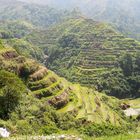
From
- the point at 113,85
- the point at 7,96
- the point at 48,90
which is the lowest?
the point at 113,85

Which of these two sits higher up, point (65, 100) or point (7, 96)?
point (7, 96)

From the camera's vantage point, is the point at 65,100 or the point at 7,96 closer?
the point at 7,96

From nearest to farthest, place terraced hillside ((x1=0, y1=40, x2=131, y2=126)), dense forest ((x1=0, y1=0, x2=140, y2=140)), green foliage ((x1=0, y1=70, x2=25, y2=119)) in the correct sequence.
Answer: dense forest ((x1=0, y1=0, x2=140, y2=140)) < green foliage ((x1=0, y1=70, x2=25, y2=119)) < terraced hillside ((x1=0, y1=40, x2=131, y2=126))

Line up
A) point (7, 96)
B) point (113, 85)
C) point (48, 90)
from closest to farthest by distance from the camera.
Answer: point (7, 96) → point (48, 90) → point (113, 85)

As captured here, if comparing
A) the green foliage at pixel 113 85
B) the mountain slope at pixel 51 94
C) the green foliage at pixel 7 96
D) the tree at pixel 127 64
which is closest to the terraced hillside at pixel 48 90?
the mountain slope at pixel 51 94

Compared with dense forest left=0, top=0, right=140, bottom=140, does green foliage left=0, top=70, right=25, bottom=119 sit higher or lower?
higher

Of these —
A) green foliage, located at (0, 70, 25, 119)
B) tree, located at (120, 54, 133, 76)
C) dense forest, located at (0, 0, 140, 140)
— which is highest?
green foliage, located at (0, 70, 25, 119)

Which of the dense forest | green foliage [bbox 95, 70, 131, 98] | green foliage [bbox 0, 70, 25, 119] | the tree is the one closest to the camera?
the dense forest

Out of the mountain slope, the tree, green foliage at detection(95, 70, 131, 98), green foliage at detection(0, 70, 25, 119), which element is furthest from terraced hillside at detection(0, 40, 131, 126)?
the tree

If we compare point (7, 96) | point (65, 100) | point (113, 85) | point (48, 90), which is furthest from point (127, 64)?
point (7, 96)

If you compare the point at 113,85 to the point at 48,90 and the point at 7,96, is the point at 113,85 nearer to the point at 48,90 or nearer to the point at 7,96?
the point at 48,90

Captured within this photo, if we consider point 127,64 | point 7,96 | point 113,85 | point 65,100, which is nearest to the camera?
point 7,96

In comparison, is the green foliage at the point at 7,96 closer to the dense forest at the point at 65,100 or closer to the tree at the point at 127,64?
the dense forest at the point at 65,100

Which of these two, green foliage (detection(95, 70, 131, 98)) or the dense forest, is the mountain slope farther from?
green foliage (detection(95, 70, 131, 98))
